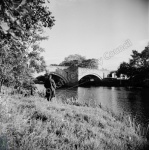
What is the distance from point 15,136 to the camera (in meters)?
2.88

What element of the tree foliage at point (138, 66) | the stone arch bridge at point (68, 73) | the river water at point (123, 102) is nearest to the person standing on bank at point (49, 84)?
the river water at point (123, 102)

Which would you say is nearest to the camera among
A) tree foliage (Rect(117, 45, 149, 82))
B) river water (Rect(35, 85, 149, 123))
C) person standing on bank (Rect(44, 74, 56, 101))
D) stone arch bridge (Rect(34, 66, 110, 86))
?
person standing on bank (Rect(44, 74, 56, 101))

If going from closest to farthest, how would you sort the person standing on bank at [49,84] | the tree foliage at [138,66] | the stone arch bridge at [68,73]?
1. the person standing on bank at [49,84]
2. the tree foliage at [138,66]
3. the stone arch bridge at [68,73]

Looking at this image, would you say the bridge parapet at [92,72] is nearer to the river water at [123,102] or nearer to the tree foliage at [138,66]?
the tree foliage at [138,66]

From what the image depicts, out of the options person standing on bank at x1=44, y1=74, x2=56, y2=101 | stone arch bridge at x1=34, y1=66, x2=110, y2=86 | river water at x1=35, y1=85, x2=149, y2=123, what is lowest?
river water at x1=35, y1=85, x2=149, y2=123

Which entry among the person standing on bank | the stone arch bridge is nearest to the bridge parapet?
the stone arch bridge

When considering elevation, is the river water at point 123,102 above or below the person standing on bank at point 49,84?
below

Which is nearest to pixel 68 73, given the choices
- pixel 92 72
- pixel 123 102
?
pixel 92 72

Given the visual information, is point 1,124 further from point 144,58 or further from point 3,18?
point 144,58

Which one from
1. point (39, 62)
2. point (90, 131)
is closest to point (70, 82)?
point (39, 62)

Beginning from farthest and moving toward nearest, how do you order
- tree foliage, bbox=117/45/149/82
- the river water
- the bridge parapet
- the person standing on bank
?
the bridge parapet → tree foliage, bbox=117/45/149/82 → the river water → the person standing on bank

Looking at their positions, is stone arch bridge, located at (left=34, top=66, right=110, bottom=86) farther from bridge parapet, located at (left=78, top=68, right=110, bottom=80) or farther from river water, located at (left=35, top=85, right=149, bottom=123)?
river water, located at (left=35, top=85, right=149, bottom=123)

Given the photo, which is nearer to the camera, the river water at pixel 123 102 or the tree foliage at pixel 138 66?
the river water at pixel 123 102

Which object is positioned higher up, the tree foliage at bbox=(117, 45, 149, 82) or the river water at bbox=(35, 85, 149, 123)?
the tree foliage at bbox=(117, 45, 149, 82)
